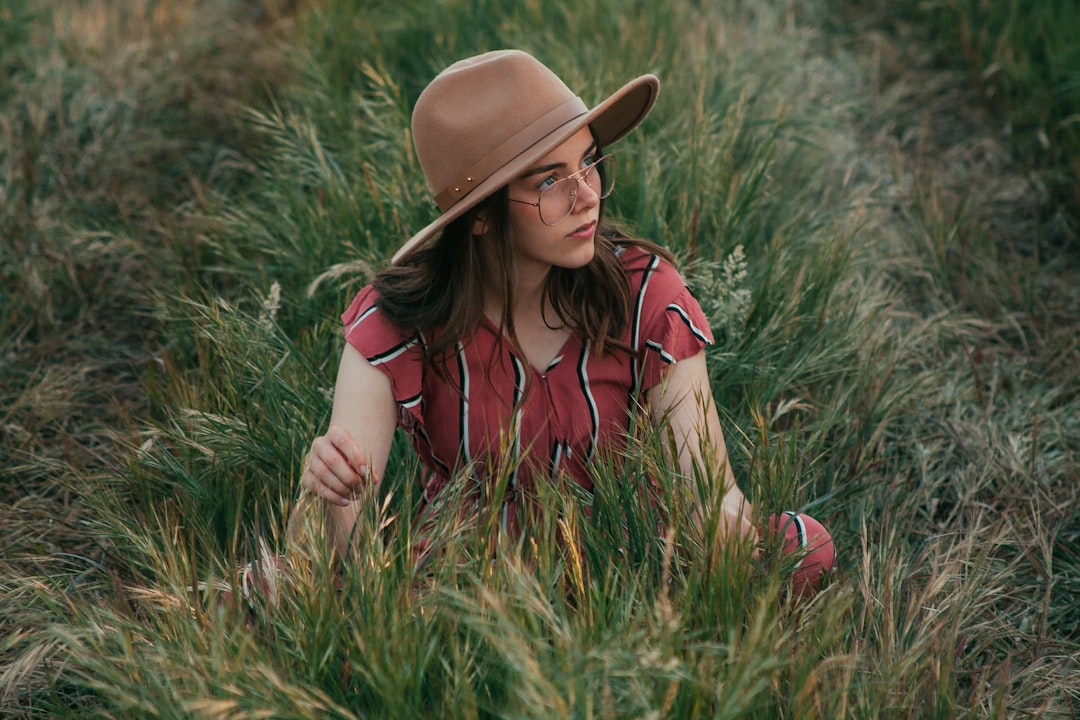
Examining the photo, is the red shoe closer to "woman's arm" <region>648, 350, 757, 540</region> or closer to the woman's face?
"woman's arm" <region>648, 350, 757, 540</region>

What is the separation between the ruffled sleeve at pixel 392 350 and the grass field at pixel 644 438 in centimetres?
29

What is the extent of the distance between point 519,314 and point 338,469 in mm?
524

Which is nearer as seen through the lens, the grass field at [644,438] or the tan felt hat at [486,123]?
the grass field at [644,438]

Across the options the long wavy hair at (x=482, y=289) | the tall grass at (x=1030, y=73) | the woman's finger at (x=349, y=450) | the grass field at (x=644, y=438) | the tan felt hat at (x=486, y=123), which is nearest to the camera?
the grass field at (x=644, y=438)

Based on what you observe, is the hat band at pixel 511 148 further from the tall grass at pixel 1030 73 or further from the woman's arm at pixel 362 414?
the tall grass at pixel 1030 73

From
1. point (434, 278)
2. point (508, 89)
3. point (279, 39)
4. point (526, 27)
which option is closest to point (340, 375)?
point (434, 278)

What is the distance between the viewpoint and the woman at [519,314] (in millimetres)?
2010

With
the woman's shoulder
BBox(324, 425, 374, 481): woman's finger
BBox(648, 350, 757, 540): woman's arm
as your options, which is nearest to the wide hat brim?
the woman's shoulder

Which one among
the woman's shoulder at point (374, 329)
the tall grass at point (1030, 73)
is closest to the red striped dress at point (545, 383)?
the woman's shoulder at point (374, 329)

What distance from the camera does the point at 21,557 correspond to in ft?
7.39

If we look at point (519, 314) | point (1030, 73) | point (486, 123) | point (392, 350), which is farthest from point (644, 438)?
point (1030, 73)

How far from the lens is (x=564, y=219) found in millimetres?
2012

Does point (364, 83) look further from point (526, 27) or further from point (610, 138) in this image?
point (610, 138)

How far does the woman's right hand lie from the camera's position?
74.2 inches
